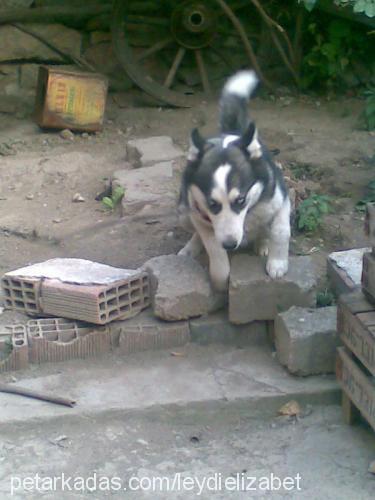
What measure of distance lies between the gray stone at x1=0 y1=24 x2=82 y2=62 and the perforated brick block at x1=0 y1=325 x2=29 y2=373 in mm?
4108

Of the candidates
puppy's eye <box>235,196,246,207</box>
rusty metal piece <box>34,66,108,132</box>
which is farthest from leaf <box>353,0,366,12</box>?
rusty metal piece <box>34,66,108,132</box>

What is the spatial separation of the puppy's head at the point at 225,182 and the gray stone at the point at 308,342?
500 millimetres

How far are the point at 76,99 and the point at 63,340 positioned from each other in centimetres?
331

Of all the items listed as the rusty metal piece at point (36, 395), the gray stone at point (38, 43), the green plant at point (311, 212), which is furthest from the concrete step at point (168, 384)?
the gray stone at point (38, 43)

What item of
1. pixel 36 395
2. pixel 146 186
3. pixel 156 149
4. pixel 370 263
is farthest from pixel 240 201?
pixel 156 149

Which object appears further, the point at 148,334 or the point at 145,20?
the point at 145,20

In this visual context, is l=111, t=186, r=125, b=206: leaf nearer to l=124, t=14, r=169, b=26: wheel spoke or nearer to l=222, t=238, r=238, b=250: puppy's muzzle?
l=222, t=238, r=238, b=250: puppy's muzzle

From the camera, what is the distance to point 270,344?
483cm

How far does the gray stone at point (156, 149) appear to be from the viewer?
21.4 ft

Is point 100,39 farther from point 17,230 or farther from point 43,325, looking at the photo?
point 43,325

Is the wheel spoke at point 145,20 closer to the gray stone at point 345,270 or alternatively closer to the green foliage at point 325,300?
the gray stone at point 345,270

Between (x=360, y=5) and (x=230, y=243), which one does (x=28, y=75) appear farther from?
(x=230, y=243)

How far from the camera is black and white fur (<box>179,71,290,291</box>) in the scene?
4363 mm

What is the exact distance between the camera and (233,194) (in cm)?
434
